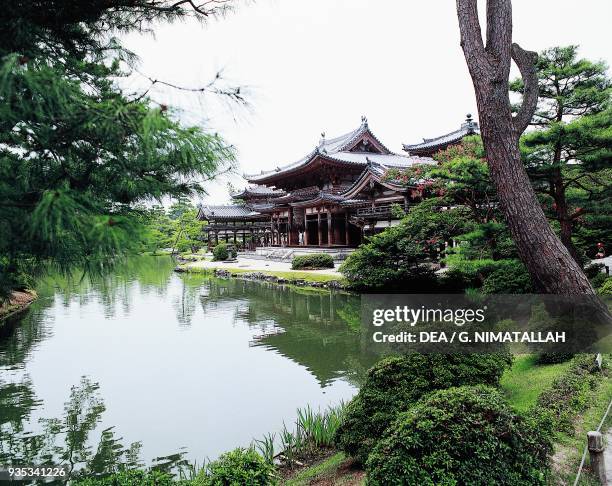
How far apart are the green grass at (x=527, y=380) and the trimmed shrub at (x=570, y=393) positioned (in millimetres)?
135

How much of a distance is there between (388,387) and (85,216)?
9.83ft

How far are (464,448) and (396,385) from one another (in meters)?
1.30

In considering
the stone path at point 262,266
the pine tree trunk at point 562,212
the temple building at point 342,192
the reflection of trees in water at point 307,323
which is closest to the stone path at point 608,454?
the reflection of trees in water at point 307,323

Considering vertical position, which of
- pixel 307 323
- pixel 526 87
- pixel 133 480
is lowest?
pixel 307 323

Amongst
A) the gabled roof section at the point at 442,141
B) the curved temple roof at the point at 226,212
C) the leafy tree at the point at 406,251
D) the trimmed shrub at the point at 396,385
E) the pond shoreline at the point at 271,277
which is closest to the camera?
the trimmed shrub at the point at 396,385

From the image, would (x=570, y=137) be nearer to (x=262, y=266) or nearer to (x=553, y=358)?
(x=553, y=358)

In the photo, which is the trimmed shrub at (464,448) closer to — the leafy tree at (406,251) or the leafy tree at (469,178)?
the leafy tree at (469,178)

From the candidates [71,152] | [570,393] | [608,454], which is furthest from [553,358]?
[71,152]

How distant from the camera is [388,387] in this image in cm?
373

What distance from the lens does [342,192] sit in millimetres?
26953

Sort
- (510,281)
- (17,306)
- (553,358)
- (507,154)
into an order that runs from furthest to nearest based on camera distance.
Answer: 1. (17,306)
2. (510,281)
3. (553,358)
4. (507,154)

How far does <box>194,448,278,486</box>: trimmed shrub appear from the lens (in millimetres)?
2633

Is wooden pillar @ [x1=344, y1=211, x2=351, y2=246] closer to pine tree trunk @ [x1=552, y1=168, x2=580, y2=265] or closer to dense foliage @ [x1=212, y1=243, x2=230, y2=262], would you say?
dense foliage @ [x1=212, y1=243, x2=230, y2=262]

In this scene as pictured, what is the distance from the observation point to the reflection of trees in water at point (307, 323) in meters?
8.00
